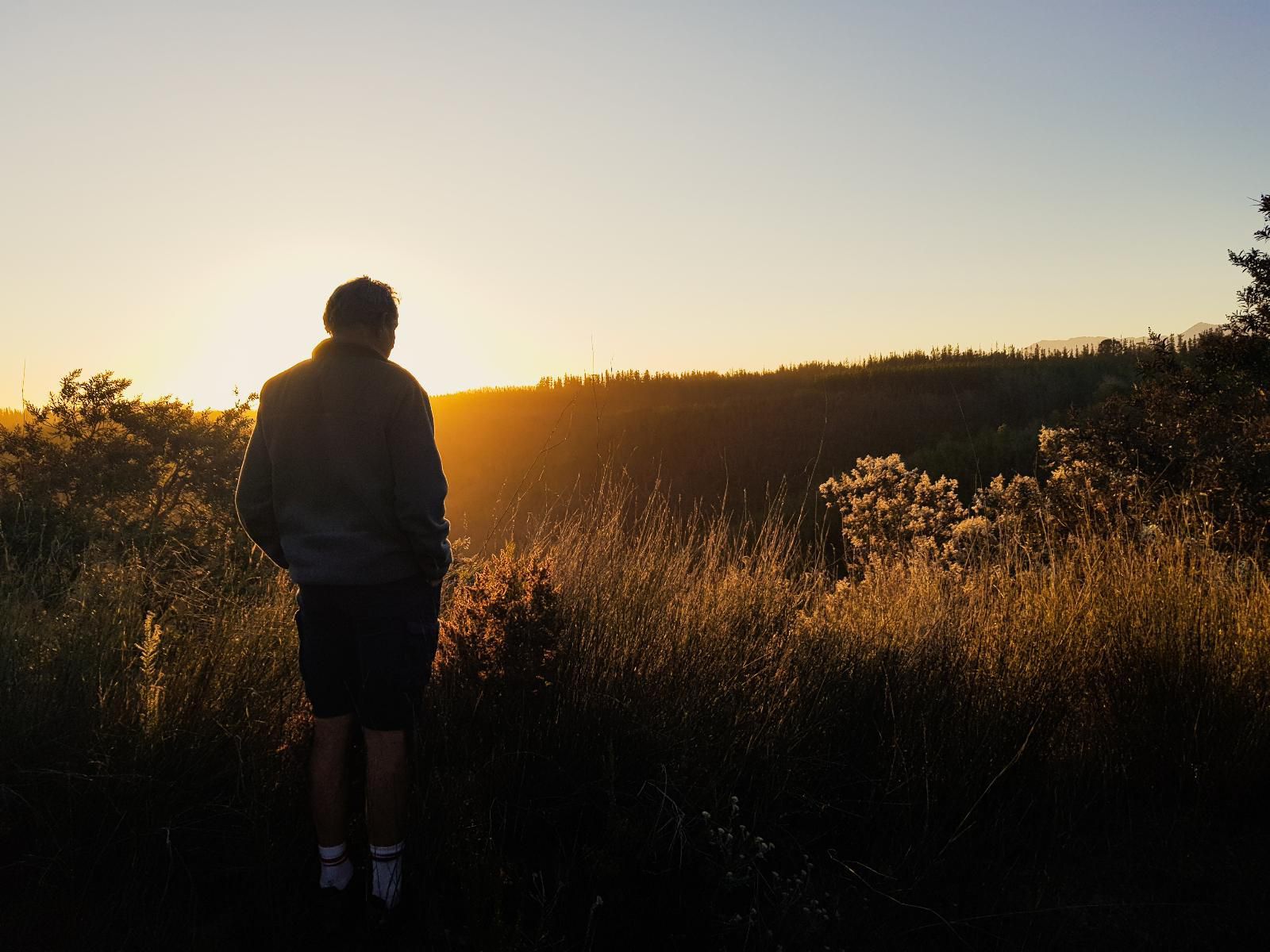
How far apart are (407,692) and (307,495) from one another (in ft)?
2.36

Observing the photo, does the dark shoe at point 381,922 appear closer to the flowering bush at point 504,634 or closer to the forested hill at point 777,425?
the flowering bush at point 504,634

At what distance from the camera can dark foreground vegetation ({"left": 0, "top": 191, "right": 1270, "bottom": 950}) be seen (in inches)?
116

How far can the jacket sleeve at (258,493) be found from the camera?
3016 mm

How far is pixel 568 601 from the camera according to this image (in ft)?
15.3

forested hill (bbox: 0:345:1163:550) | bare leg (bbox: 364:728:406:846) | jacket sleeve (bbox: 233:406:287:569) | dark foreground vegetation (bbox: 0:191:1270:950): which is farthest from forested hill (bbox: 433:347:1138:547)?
bare leg (bbox: 364:728:406:846)

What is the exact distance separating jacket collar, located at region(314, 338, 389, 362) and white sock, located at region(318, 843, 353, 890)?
1.59 m

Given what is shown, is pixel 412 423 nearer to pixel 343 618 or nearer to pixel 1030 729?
pixel 343 618

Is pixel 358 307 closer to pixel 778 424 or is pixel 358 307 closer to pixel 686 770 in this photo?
pixel 686 770

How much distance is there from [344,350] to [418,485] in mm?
531

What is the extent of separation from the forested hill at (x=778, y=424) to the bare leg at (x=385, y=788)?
13.5 meters

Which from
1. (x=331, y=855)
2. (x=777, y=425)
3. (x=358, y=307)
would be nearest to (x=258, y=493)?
(x=358, y=307)

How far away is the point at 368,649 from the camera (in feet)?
9.35

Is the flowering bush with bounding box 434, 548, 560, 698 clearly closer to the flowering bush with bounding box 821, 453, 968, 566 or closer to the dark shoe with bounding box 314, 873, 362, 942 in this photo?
the dark shoe with bounding box 314, 873, 362, 942

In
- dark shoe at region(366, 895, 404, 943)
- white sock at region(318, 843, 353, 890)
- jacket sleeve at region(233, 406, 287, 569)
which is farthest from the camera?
jacket sleeve at region(233, 406, 287, 569)
